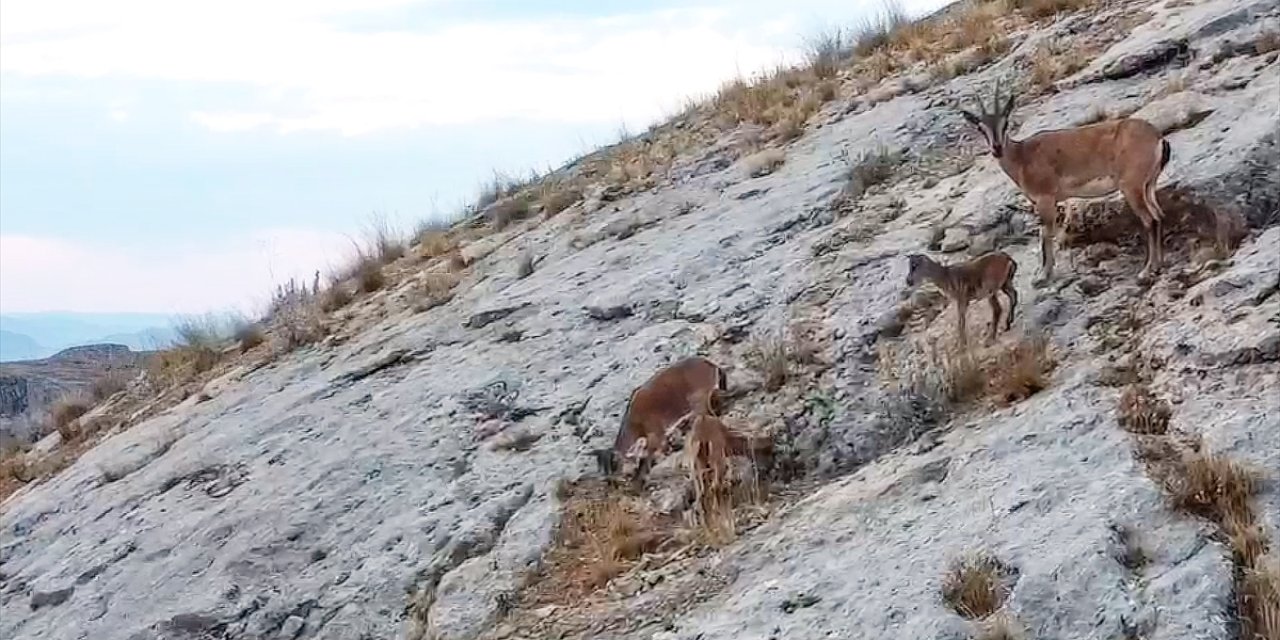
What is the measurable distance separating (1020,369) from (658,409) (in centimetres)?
219

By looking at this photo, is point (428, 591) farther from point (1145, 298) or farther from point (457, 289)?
point (457, 289)

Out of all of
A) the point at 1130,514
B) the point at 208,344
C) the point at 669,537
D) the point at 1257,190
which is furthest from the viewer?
the point at 208,344

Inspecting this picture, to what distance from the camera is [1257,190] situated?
8000 mm

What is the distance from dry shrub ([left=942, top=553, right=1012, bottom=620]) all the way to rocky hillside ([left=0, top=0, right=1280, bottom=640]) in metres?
0.01

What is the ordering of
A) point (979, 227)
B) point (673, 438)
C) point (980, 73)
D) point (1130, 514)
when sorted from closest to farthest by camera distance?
point (1130, 514) < point (673, 438) < point (979, 227) < point (980, 73)

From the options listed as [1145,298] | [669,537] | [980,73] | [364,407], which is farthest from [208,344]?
[1145,298]

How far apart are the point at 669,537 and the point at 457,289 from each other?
6.14 meters

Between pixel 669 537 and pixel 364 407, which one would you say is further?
pixel 364 407

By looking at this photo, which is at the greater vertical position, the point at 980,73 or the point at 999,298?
the point at 980,73

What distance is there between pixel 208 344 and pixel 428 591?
9212 mm

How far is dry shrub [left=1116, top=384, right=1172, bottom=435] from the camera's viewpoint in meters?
6.38

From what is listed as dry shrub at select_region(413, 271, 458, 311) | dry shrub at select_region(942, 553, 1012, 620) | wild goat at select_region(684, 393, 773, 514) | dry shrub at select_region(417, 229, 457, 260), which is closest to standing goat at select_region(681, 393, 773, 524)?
wild goat at select_region(684, 393, 773, 514)

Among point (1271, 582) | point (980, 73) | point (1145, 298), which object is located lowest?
point (1271, 582)

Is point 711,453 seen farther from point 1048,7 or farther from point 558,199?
point 1048,7
